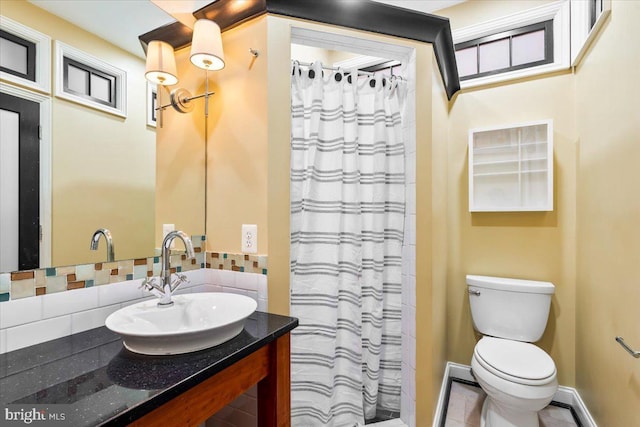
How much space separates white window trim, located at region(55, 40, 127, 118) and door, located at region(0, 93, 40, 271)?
0.36 feet

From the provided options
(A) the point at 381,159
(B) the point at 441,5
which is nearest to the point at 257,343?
(A) the point at 381,159

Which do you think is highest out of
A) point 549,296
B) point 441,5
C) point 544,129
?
point 441,5

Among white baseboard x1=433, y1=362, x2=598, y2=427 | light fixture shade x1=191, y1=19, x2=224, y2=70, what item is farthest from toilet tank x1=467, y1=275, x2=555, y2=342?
light fixture shade x1=191, y1=19, x2=224, y2=70

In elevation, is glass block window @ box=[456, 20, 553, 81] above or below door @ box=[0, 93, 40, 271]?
above

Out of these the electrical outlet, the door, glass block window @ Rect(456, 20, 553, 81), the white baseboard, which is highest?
glass block window @ Rect(456, 20, 553, 81)

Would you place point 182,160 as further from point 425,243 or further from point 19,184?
point 425,243

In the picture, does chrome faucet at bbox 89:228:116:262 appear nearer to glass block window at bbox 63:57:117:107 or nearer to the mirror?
→ the mirror

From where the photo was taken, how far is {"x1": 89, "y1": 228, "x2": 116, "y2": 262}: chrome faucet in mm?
1146

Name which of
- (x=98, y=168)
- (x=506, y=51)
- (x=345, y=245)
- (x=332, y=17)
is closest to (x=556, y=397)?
(x=345, y=245)

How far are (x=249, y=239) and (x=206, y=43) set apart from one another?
Answer: 891mm

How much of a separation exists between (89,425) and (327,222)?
48.3 inches

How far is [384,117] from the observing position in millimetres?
1785

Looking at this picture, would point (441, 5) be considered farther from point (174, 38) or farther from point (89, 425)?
point (89, 425)

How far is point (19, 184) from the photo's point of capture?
972 millimetres
